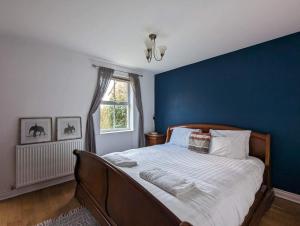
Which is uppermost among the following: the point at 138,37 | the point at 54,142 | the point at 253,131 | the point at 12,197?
the point at 138,37

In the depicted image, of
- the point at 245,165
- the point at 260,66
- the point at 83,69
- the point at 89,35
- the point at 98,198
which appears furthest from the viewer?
the point at 83,69

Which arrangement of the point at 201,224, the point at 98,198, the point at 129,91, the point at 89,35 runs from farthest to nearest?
the point at 129,91
the point at 89,35
the point at 98,198
the point at 201,224

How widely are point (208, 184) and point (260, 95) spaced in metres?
1.84

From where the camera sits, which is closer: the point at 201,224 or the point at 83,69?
the point at 201,224

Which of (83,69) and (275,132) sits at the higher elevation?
(83,69)

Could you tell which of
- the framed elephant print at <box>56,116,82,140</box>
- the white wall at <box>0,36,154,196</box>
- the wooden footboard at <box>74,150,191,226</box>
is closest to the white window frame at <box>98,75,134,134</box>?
the white wall at <box>0,36,154,196</box>

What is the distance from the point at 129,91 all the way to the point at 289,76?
9.73ft

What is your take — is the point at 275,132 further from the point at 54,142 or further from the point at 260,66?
the point at 54,142

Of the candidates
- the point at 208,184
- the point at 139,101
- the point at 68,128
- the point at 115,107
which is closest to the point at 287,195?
the point at 208,184

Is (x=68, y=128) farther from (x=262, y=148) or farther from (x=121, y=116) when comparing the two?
(x=262, y=148)

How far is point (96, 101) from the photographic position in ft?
10.6

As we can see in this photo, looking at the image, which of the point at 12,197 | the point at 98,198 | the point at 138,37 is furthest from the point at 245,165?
the point at 12,197

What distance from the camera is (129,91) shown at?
3.96 m

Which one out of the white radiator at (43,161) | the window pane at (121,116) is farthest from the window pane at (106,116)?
the white radiator at (43,161)
